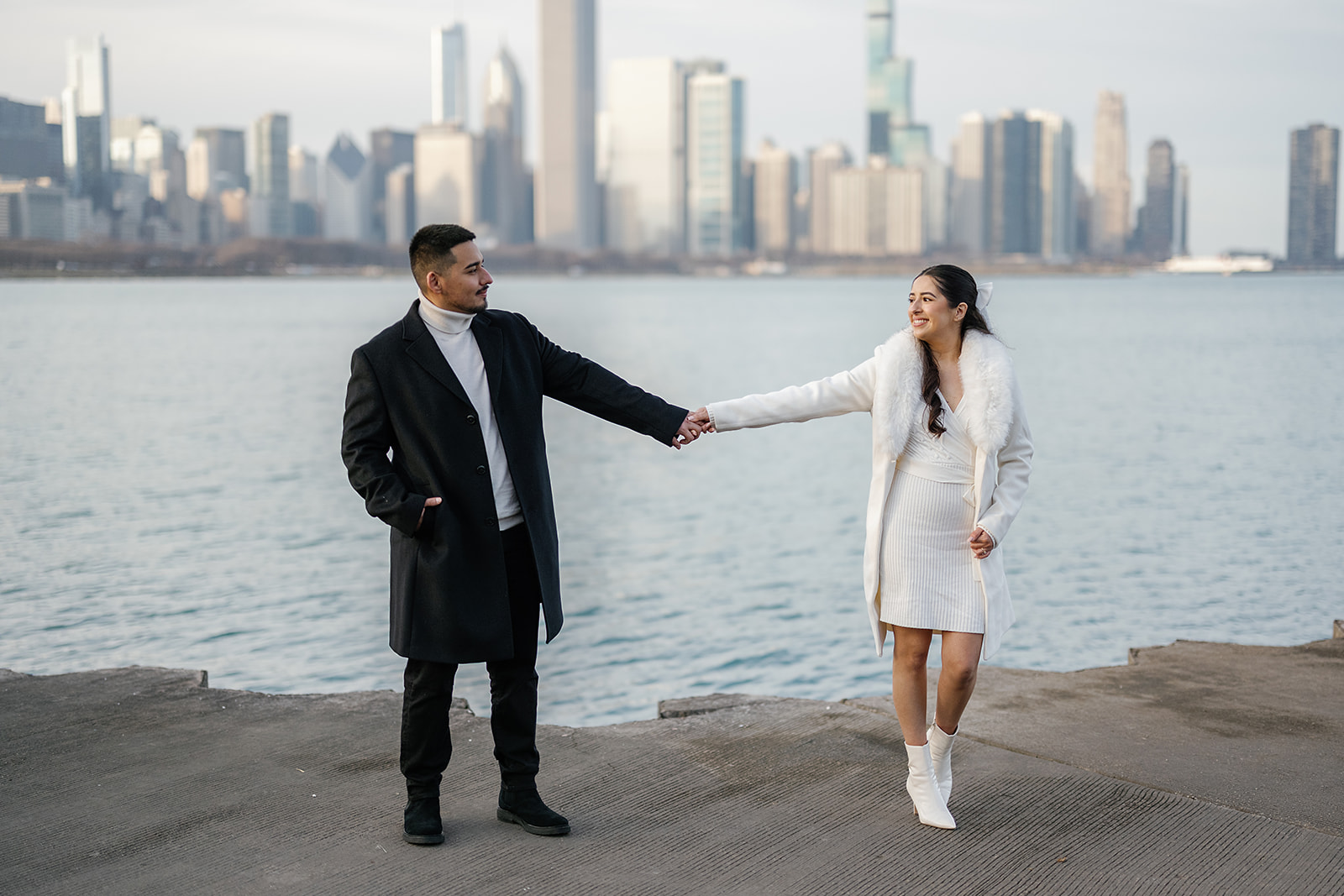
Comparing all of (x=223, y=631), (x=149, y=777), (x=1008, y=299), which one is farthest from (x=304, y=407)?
(x=1008, y=299)

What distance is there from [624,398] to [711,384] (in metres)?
34.3

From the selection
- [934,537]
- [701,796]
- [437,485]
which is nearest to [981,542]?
[934,537]

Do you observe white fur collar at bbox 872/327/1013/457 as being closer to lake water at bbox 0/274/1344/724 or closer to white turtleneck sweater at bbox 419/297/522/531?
white turtleneck sweater at bbox 419/297/522/531

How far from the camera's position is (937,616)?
164 inches

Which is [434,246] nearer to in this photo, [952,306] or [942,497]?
[952,306]

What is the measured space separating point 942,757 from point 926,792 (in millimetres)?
174

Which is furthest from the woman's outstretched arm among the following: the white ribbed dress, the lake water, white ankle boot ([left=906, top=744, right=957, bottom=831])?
the lake water

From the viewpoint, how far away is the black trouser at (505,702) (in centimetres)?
406

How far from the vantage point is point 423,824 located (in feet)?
13.1

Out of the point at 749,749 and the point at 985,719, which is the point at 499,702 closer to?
the point at 749,749

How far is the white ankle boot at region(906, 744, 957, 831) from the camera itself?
4.11 metres

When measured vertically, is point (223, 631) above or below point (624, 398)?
below

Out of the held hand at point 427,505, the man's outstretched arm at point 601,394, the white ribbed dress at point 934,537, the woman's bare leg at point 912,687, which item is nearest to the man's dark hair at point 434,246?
the man's outstretched arm at point 601,394

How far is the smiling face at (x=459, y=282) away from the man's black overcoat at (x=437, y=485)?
0.32 ft
